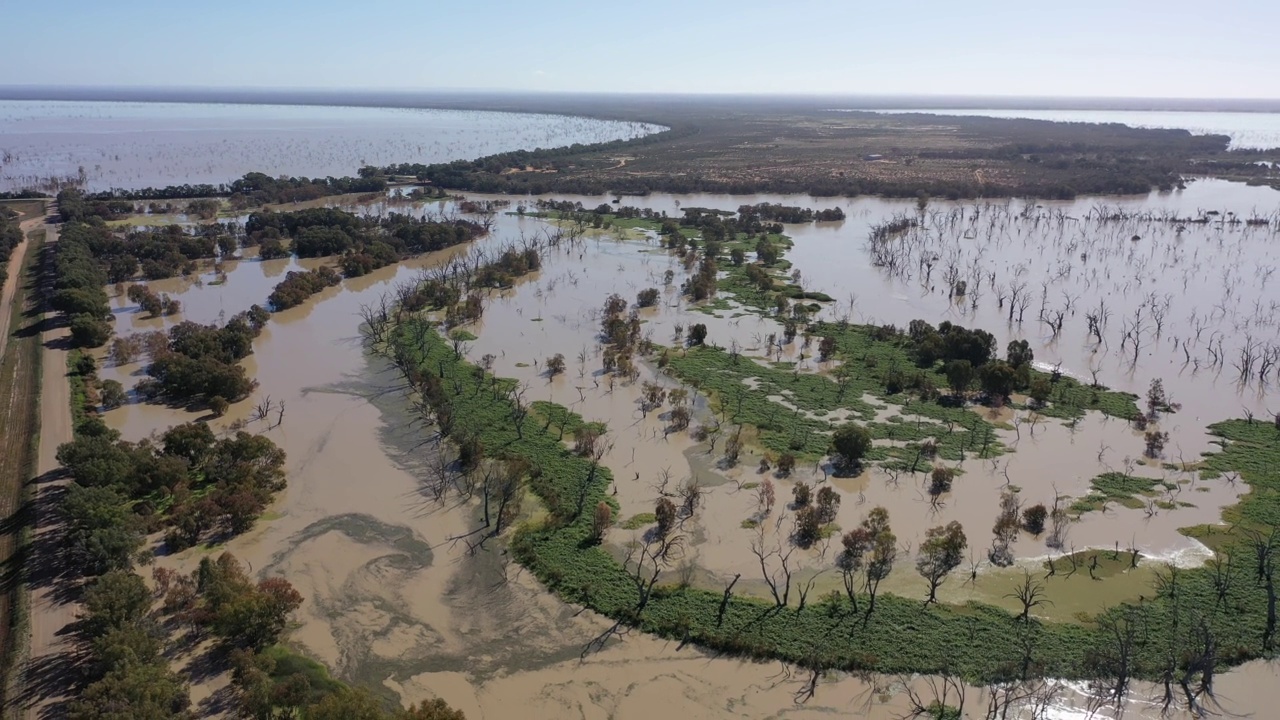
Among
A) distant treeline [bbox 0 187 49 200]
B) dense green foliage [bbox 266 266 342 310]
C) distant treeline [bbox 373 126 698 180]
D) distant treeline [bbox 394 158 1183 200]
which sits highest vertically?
distant treeline [bbox 373 126 698 180]

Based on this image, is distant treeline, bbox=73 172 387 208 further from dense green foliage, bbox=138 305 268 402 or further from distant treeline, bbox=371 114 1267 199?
dense green foliage, bbox=138 305 268 402

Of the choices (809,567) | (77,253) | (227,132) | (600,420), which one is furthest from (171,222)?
(227,132)

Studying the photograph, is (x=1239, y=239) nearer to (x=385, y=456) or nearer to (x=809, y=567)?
(x=809, y=567)

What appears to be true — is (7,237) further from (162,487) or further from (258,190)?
(162,487)

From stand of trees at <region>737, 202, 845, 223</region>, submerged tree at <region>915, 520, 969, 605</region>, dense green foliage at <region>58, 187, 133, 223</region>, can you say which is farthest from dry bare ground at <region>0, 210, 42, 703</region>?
stand of trees at <region>737, 202, 845, 223</region>

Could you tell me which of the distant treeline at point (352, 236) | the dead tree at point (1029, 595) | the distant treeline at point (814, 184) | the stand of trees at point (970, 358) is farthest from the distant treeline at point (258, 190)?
the dead tree at point (1029, 595)

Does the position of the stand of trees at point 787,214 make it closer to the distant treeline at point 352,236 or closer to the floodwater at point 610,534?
the floodwater at point 610,534

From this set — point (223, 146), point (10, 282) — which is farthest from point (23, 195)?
point (223, 146)
